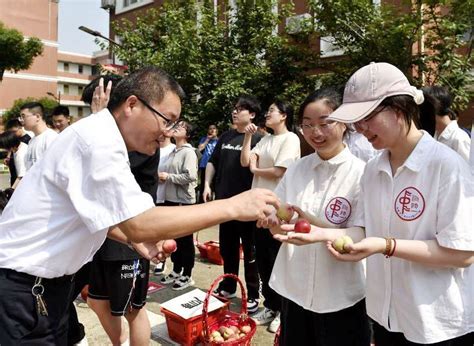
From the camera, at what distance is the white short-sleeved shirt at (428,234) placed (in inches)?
64.4

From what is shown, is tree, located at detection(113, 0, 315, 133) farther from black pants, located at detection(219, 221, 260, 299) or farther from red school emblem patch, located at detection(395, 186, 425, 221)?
red school emblem patch, located at detection(395, 186, 425, 221)

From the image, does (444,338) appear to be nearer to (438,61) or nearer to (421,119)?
(421,119)

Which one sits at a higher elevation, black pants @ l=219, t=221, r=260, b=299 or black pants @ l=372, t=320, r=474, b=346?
black pants @ l=372, t=320, r=474, b=346

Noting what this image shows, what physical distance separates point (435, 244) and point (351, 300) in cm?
66

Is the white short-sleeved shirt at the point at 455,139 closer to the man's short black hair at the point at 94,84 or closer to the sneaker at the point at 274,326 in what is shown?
the sneaker at the point at 274,326

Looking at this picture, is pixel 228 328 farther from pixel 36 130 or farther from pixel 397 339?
pixel 36 130

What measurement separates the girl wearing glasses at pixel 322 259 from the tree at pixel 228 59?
9.04 meters

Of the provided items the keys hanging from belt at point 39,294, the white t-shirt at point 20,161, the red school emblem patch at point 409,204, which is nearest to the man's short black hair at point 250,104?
the red school emblem patch at point 409,204

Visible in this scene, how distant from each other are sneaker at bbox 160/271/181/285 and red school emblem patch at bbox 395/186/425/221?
3865 mm

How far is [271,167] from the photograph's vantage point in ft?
13.2

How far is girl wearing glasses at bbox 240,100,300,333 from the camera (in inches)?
156

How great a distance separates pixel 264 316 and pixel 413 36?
7.20m

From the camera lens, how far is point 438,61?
8969mm

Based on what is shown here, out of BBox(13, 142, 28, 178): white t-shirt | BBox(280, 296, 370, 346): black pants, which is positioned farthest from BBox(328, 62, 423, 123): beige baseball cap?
BBox(13, 142, 28, 178): white t-shirt
